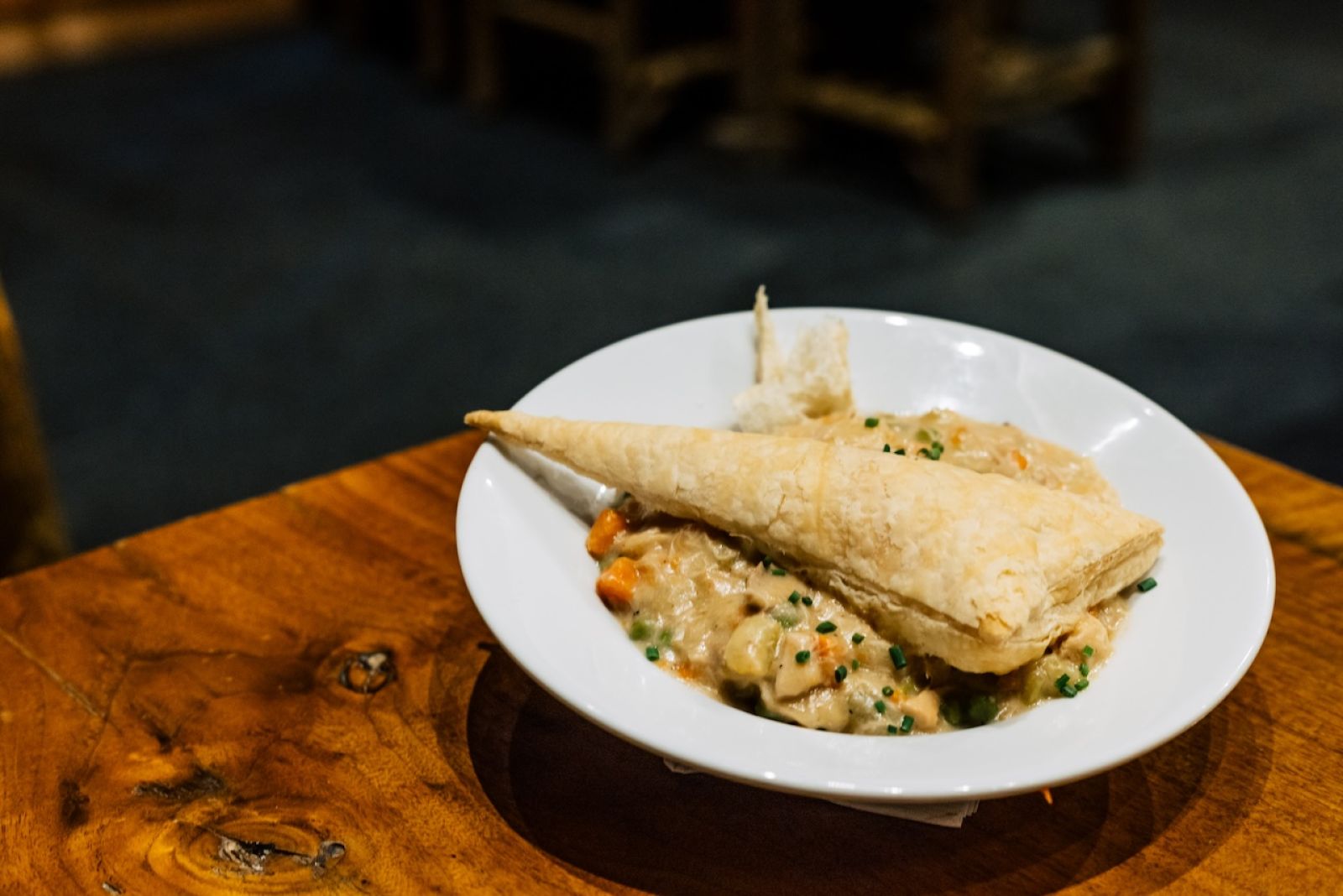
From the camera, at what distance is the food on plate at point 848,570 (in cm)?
105

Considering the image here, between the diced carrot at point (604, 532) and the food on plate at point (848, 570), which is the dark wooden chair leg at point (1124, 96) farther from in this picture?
the diced carrot at point (604, 532)

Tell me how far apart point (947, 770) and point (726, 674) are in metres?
0.22

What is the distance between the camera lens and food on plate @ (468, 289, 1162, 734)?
3.43 ft

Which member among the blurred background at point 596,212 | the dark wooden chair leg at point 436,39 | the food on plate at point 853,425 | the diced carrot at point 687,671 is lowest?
the blurred background at point 596,212

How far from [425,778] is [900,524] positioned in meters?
0.49

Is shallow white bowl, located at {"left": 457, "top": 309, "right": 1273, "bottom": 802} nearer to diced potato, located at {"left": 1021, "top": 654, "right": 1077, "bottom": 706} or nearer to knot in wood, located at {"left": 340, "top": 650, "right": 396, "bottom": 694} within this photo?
diced potato, located at {"left": 1021, "top": 654, "right": 1077, "bottom": 706}

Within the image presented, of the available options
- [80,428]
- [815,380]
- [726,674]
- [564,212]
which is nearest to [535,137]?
[564,212]

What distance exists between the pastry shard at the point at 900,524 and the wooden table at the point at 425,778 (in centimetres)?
19

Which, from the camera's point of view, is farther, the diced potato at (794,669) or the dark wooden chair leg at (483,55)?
the dark wooden chair leg at (483,55)

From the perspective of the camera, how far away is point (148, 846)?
107 centimetres

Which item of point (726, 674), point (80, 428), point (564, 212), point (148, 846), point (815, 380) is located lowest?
point (80, 428)

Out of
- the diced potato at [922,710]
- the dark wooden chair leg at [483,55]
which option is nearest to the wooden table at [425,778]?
the diced potato at [922,710]

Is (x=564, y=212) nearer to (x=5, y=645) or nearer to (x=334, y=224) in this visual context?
(x=334, y=224)

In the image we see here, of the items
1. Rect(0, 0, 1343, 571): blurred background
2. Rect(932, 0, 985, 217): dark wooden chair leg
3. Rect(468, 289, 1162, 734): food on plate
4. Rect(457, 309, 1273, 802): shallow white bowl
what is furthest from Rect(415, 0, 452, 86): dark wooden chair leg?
Rect(468, 289, 1162, 734): food on plate
